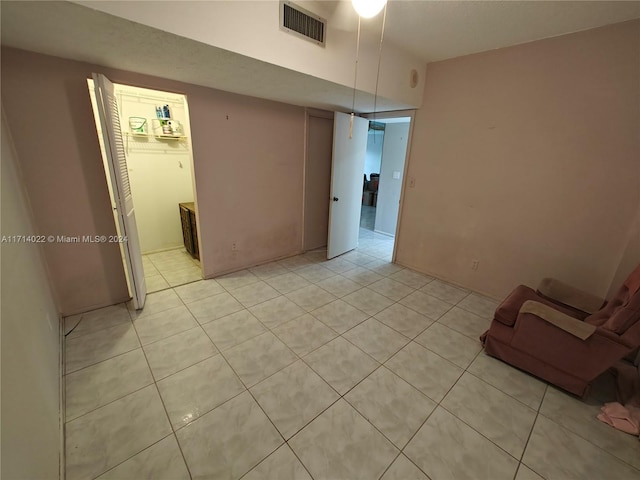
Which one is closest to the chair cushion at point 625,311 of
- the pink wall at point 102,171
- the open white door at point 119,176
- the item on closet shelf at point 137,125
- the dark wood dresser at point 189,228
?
the pink wall at point 102,171

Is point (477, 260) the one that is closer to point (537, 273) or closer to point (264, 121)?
point (537, 273)

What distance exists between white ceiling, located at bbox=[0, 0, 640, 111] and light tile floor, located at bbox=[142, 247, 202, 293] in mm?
2081

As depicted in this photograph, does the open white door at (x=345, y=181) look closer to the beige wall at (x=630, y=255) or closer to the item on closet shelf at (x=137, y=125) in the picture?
the item on closet shelf at (x=137, y=125)

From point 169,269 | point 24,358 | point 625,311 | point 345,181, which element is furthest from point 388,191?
point 24,358

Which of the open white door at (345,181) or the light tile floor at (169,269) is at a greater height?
the open white door at (345,181)

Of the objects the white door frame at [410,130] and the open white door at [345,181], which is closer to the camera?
the white door frame at [410,130]

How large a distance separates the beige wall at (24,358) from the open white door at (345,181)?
9.38 ft

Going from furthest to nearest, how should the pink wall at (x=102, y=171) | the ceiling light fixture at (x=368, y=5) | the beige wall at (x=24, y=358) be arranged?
the pink wall at (x=102, y=171) < the ceiling light fixture at (x=368, y=5) < the beige wall at (x=24, y=358)

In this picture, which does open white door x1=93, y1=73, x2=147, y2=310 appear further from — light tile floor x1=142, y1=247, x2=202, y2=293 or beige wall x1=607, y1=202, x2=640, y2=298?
beige wall x1=607, y1=202, x2=640, y2=298

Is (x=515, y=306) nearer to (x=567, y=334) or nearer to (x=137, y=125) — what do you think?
(x=567, y=334)

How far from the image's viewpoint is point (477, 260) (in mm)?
3049

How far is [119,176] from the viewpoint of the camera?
2.12 m

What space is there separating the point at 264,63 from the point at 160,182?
2.63 meters

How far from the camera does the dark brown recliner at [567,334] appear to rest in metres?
1.58
